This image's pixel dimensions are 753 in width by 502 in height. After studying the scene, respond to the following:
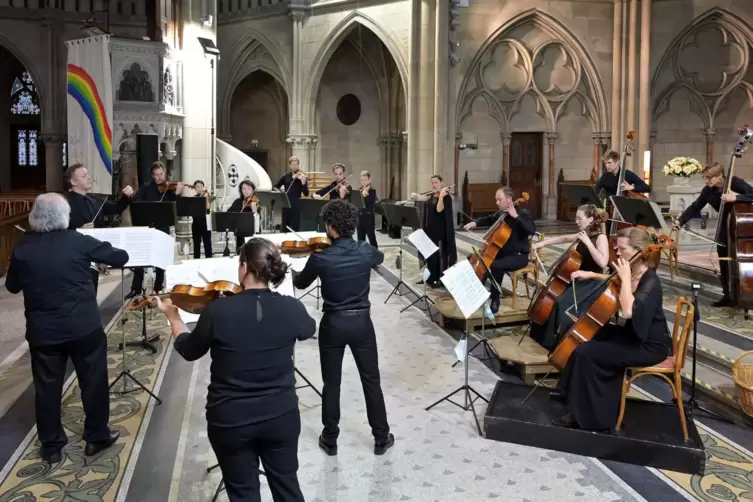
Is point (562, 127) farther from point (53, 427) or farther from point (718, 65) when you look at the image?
point (53, 427)

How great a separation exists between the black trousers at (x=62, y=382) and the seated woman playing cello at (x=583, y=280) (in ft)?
11.8

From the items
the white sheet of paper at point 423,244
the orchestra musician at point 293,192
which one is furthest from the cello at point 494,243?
the orchestra musician at point 293,192

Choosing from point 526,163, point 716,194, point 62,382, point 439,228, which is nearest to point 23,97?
point 526,163

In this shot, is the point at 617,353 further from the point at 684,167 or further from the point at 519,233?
the point at 684,167

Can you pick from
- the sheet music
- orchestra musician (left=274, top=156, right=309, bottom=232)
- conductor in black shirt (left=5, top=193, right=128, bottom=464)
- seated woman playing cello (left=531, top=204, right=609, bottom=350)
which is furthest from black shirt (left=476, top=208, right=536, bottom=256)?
orchestra musician (left=274, top=156, right=309, bottom=232)

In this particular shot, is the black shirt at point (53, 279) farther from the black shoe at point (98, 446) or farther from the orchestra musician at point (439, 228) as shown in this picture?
the orchestra musician at point (439, 228)

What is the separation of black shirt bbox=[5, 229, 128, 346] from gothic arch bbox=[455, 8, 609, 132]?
13256 mm

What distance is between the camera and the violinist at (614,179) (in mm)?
9227

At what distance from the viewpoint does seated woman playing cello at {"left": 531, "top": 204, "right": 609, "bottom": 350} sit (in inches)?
242

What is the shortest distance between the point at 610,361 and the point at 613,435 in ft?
1.60

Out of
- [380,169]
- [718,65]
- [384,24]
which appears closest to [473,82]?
[384,24]

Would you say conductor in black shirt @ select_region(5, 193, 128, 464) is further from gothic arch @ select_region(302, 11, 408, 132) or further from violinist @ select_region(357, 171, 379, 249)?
gothic arch @ select_region(302, 11, 408, 132)

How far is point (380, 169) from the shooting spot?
2027cm

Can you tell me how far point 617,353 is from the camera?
15.6ft
